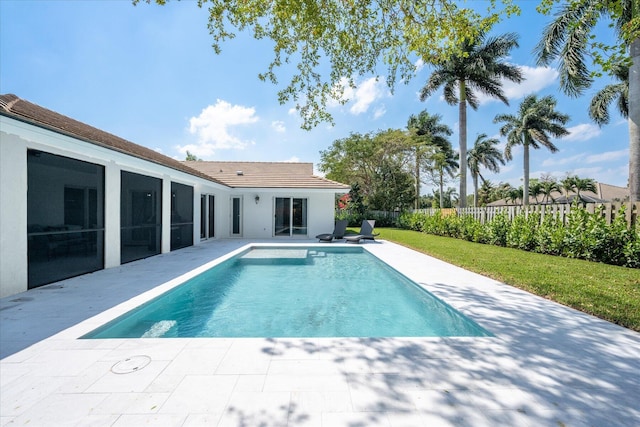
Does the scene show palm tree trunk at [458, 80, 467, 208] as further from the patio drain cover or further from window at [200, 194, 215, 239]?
the patio drain cover

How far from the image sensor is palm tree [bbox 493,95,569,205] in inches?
1254

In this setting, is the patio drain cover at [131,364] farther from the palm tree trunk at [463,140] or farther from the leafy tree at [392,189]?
the leafy tree at [392,189]

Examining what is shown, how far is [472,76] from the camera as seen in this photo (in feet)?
74.2

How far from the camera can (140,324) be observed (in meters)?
4.69

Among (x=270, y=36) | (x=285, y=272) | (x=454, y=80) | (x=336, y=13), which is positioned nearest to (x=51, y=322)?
(x=285, y=272)

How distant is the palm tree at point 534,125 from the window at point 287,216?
95.7ft

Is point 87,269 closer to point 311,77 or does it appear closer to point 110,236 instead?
point 110,236

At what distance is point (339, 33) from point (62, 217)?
8009 millimetres

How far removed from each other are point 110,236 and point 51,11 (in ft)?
23.5

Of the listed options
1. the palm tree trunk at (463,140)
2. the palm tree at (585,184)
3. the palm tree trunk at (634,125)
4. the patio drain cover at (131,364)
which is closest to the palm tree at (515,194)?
the palm tree at (585,184)

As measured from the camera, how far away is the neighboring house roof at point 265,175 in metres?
16.8

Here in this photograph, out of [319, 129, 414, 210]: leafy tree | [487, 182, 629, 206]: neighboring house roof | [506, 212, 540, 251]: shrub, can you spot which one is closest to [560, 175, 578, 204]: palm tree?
[487, 182, 629, 206]: neighboring house roof

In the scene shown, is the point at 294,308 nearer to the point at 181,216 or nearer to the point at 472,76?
the point at 181,216

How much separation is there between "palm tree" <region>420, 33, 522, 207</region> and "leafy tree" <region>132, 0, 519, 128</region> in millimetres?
16179
